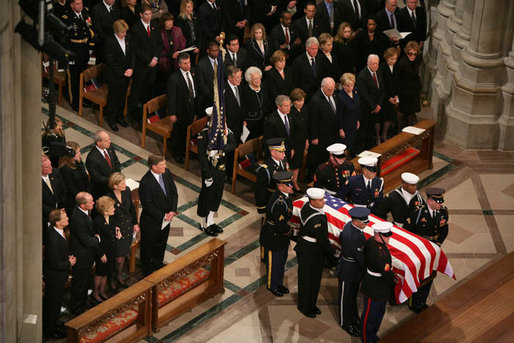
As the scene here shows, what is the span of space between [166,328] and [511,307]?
12.6ft

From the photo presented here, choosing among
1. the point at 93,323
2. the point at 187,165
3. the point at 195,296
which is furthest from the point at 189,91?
the point at 93,323

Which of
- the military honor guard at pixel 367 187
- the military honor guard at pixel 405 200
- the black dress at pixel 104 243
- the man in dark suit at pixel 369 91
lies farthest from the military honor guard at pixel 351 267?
the man in dark suit at pixel 369 91

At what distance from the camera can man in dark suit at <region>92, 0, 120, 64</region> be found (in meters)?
15.1

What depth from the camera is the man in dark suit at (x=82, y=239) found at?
426 inches

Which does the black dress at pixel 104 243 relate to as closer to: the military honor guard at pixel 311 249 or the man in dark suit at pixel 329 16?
the military honor guard at pixel 311 249

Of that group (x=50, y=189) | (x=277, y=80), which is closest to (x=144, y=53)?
(x=277, y=80)

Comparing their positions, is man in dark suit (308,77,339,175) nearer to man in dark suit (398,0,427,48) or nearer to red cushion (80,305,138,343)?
man in dark suit (398,0,427,48)

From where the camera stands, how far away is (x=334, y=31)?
16.2 m

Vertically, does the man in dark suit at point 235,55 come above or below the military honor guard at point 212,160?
above

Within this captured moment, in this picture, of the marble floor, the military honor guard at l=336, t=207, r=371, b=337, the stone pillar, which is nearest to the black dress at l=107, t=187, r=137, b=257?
the marble floor

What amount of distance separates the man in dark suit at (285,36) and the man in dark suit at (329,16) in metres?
0.60

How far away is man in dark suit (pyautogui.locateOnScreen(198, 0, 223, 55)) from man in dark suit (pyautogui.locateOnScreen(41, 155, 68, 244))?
514cm

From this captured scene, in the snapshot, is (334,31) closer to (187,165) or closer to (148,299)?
(187,165)

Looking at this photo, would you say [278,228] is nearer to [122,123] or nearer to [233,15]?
[122,123]
